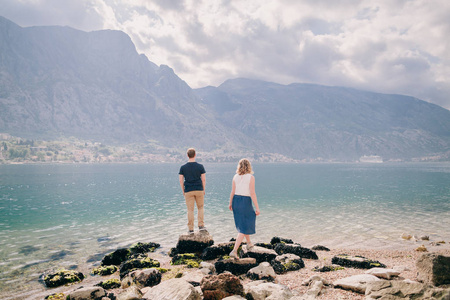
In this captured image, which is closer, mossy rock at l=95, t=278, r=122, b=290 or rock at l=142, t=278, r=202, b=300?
rock at l=142, t=278, r=202, b=300

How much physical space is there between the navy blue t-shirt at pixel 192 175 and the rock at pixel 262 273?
15.9 ft

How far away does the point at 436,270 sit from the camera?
26.1 feet

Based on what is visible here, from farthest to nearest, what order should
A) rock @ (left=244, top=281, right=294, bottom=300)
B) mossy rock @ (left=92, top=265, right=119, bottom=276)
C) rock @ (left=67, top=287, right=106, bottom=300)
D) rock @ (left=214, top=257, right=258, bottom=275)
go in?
mossy rock @ (left=92, top=265, right=119, bottom=276) < rock @ (left=214, top=257, right=258, bottom=275) < rock @ (left=67, top=287, right=106, bottom=300) < rock @ (left=244, top=281, right=294, bottom=300)

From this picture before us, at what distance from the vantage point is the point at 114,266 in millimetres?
14891

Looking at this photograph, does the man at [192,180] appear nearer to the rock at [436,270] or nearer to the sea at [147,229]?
the sea at [147,229]

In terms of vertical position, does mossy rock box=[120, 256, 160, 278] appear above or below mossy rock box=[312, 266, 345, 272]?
below

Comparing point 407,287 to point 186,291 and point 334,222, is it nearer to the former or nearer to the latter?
point 186,291

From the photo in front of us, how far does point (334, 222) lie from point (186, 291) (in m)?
26.8

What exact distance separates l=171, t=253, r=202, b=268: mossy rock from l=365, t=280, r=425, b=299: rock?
322 inches

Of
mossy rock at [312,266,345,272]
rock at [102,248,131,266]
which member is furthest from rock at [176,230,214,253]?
mossy rock at [312,266,345,272]

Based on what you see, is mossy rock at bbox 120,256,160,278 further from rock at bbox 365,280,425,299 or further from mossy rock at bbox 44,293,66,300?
rock at bbox 365,280,425,299

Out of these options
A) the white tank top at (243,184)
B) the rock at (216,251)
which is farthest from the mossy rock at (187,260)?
the white tank top at (243,184)

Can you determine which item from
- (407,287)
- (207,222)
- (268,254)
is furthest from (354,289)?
(207,222)

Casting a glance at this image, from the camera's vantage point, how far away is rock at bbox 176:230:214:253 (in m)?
15.5
